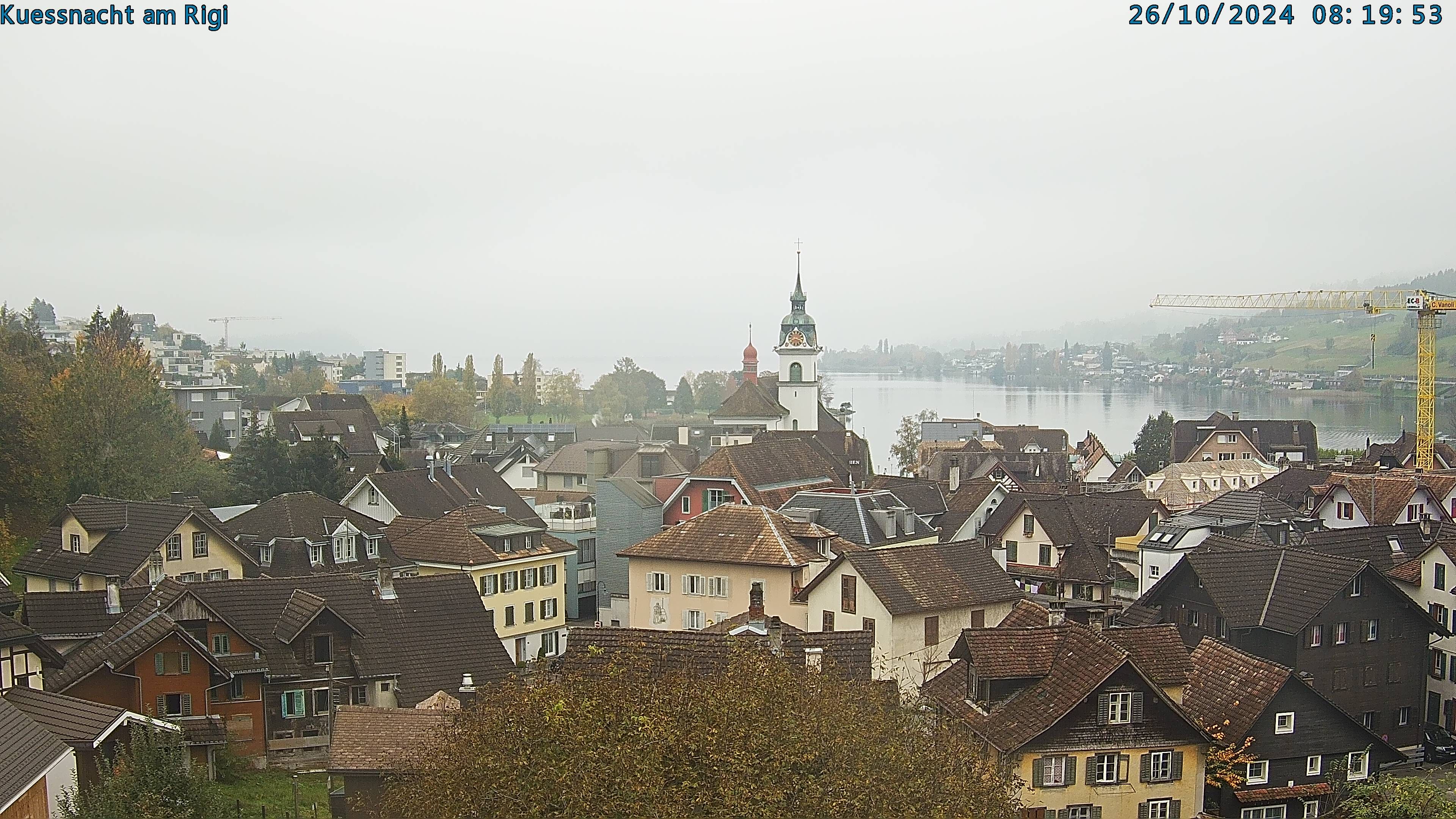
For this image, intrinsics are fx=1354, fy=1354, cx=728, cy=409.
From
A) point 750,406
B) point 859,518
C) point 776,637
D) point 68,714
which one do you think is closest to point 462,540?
point 859,518

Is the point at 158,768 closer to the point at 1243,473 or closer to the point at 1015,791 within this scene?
the point at 1015,791

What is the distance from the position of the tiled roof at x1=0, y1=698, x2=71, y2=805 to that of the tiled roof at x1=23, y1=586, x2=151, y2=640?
9445 millimetres

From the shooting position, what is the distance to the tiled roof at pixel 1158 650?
23297mm

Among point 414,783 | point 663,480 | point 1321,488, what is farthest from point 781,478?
point 414,783

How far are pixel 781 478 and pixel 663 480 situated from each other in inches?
190

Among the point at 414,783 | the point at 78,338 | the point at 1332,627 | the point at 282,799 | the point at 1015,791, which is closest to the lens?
the point at 414,783

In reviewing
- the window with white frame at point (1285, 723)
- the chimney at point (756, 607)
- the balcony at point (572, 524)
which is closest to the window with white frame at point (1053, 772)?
the window with white frame at point (1285, 723)

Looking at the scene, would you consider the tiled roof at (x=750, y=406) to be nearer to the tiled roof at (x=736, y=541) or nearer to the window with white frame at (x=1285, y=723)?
the tiled roof at (x=736, y=541)

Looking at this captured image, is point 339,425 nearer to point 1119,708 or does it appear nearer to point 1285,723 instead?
point 1285,723

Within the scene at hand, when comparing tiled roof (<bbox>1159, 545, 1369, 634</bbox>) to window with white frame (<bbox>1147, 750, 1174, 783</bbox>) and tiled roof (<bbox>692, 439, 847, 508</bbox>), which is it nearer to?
window with white frame (<bbox>1147, 750, 1174, 783</bbox>)

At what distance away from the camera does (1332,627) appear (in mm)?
29422

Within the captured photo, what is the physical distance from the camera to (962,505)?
52219 millimetres

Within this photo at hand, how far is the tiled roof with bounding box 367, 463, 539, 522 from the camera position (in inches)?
1852

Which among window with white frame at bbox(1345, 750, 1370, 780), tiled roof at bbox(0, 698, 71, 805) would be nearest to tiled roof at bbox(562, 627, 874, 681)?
tiled roof at bbox(0, 698, 71, 805)
